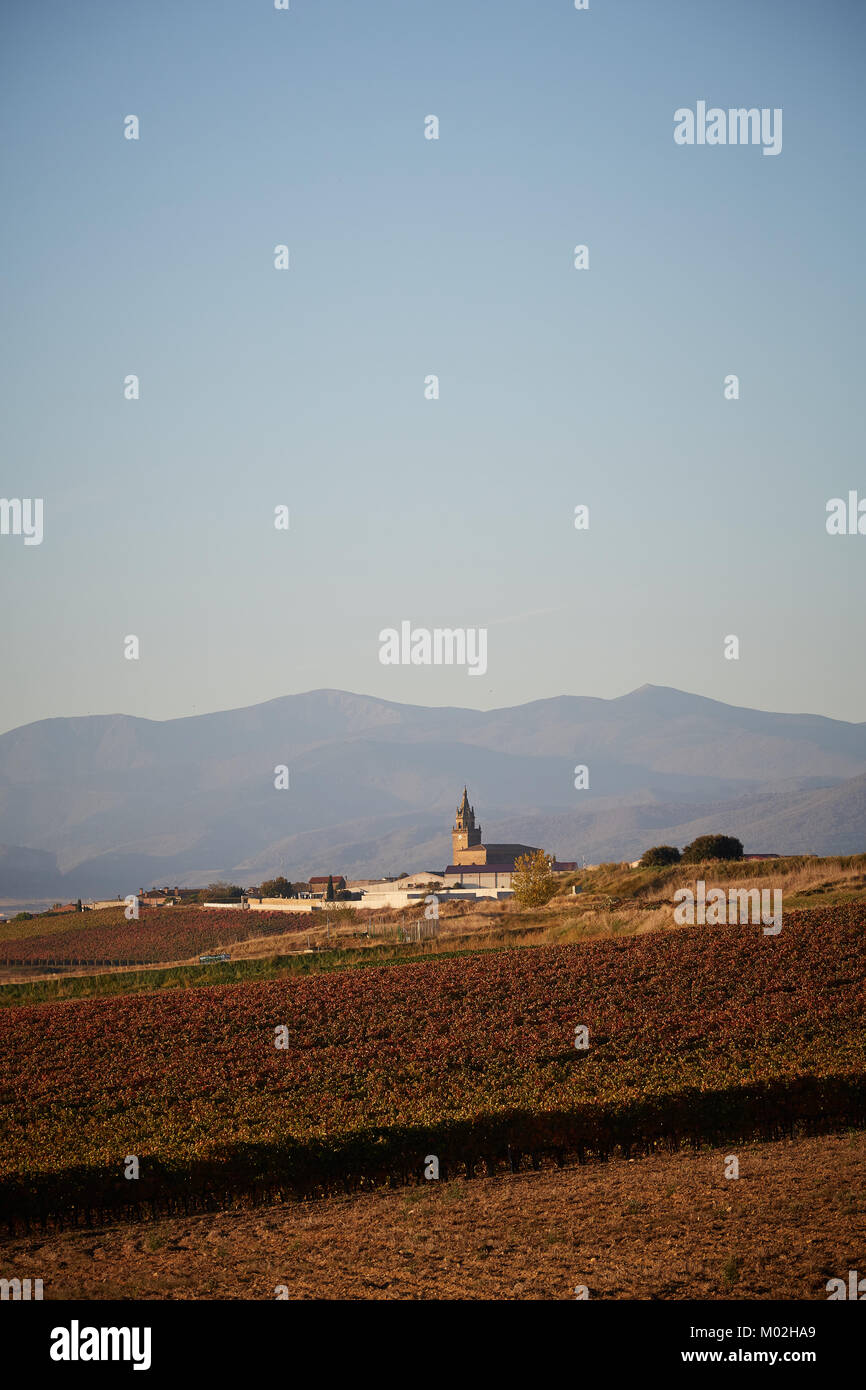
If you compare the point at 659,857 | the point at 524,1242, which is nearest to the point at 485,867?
the point at 659,857

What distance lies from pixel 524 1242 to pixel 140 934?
3096 inches

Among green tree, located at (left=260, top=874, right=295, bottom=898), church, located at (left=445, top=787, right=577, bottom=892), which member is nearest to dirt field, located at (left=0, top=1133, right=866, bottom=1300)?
green tree, located at (left=260, top=874, right=295, bottom=898)

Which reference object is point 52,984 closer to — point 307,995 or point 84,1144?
point 307,995

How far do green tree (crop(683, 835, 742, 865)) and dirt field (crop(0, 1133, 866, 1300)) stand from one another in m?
62.3

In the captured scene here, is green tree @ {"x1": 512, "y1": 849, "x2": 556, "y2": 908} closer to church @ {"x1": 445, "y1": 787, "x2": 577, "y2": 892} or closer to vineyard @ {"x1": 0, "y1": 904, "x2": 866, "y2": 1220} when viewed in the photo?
vineyard @ {"x1": 0, "y1": 904, "x2": 866, "y2": 1220}

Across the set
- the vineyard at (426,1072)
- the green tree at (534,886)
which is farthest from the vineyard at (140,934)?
the vineyard at (426,1072)

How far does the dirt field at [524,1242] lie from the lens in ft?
41.7

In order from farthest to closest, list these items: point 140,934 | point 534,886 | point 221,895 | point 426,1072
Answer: point 221,895 → point 140,934 → point 534,886 → point 426,1072

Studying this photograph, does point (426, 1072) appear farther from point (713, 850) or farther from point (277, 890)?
point (277, 890)

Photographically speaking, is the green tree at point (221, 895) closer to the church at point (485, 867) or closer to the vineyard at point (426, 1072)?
the church at point (485, 867)

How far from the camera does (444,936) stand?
57.5 metres

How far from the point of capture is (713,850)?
262ft

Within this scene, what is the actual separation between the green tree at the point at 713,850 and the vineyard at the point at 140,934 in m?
28.2
